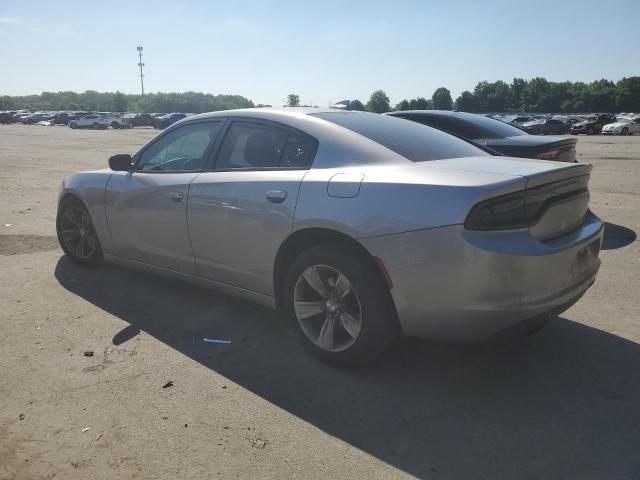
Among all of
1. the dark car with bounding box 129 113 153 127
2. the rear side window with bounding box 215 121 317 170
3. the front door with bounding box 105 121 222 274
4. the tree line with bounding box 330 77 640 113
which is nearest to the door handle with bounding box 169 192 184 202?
the front door with bounding box 105 121 222 274

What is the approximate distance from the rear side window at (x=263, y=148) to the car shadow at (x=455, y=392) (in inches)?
47.8

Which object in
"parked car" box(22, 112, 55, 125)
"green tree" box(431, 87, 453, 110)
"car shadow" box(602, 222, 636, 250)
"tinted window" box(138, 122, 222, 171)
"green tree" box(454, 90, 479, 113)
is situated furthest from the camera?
"green tree" box(454, 90, 479, 113)

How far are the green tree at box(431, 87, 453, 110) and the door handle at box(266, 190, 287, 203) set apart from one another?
11464 centimetres

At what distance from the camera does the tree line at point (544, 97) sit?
11569 centimetres

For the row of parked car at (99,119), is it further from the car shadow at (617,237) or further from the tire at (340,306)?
the tire at (340,306)

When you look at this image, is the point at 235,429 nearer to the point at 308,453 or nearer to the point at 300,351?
the point at 308,453

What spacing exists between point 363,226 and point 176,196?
5.83ft

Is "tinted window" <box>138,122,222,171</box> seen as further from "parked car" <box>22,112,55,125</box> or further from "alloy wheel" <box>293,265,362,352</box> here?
"parked car" <box>22,112,55,125</box>

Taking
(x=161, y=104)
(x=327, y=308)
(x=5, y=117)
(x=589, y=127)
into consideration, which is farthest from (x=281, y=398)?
(x=161, y=104)

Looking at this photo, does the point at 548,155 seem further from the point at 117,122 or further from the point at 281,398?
the point at 117,122

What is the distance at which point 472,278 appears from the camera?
278 centimetres

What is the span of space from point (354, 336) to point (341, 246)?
540 millimetres

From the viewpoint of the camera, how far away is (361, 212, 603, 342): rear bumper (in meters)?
2.78

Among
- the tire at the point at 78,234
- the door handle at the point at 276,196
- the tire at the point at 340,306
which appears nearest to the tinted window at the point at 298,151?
the door handle at the point at 276,196
